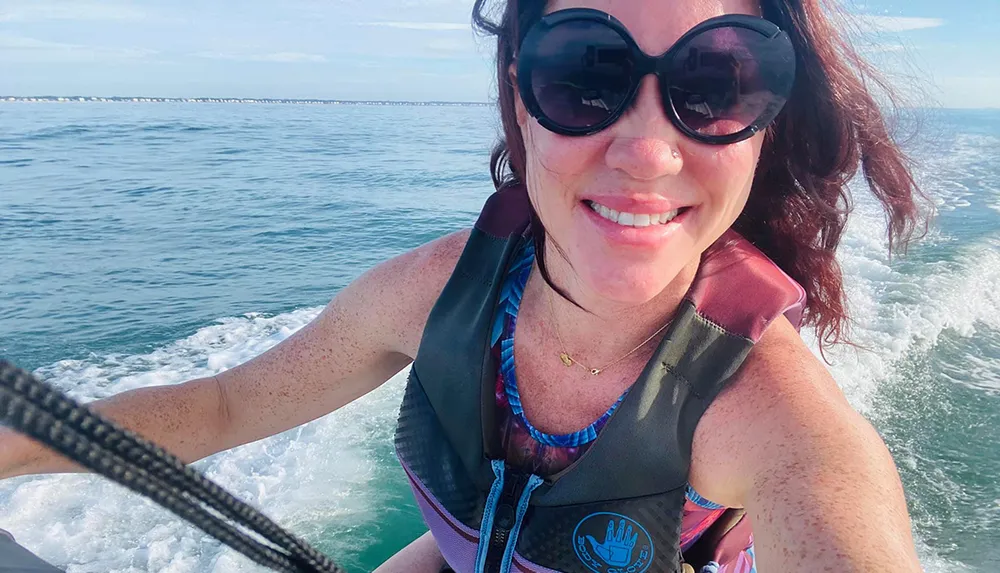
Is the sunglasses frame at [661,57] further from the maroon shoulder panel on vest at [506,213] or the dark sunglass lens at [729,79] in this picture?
the maroon shoulder panel on vest at [506,213]

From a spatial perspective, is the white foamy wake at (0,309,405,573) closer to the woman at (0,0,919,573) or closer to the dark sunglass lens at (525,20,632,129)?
the woman at (0,0,919,573)

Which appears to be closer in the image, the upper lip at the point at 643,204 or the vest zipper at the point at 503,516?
the upper lip at the point at 643,204

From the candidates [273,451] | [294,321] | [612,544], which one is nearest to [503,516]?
[612,544]

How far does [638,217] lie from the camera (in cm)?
128

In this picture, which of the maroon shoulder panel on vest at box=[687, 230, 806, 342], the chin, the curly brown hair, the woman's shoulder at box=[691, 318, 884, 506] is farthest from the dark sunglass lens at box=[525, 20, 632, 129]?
the woman's shoulder at box=[691, 318, 884, 506]

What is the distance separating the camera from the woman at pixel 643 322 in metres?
1.20

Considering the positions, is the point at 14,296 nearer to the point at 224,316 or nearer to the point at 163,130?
the point at 224,316

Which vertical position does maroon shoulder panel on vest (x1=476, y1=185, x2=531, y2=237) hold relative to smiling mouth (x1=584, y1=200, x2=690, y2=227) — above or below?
below

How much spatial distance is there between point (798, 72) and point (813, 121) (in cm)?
13

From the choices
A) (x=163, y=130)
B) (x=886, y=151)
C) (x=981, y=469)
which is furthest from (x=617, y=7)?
(x=163, y=130)

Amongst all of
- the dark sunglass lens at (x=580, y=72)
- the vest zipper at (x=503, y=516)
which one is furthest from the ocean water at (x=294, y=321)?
the vest zipper at (x=503, y=516)

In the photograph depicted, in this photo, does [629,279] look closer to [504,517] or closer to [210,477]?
[504,517]

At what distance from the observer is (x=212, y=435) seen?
1729 millimetres

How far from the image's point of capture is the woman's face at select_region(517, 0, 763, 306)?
121 cm
